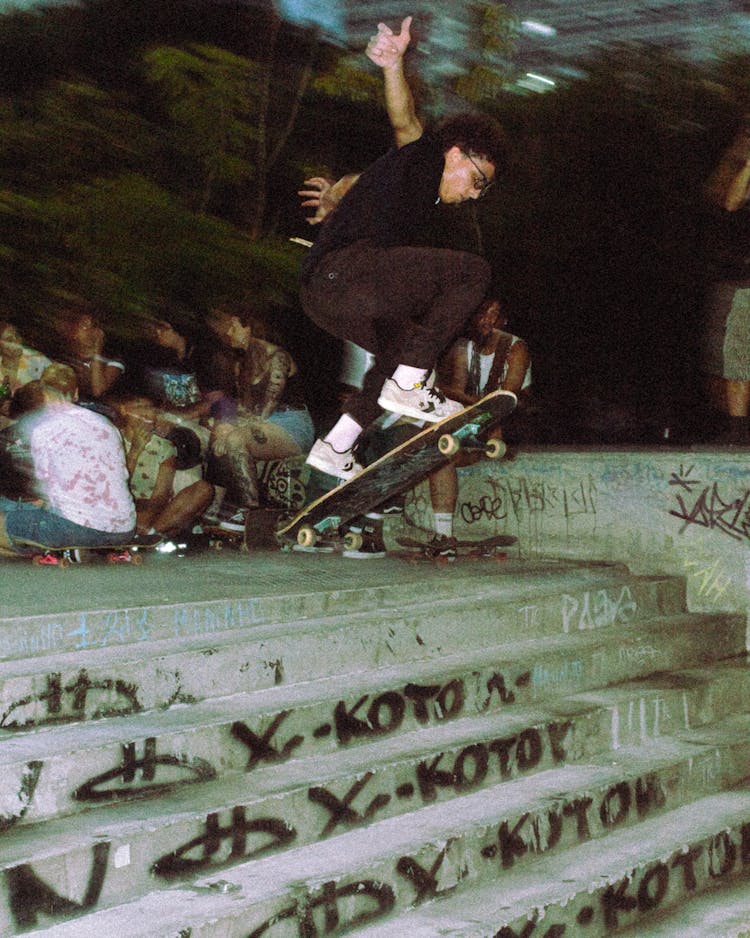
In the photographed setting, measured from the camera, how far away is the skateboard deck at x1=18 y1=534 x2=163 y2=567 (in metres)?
6.25

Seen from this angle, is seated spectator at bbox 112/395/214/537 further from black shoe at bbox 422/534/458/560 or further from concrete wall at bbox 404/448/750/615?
concrete wall at bbox 404/448/750/615

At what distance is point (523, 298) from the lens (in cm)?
1163

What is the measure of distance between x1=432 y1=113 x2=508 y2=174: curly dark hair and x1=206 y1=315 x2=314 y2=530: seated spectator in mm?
3201

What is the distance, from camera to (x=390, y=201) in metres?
4.80

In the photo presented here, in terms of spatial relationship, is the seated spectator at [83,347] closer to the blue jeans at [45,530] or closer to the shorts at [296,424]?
the blue jeans at [45,530]

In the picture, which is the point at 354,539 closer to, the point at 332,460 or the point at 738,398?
the point at 332,460

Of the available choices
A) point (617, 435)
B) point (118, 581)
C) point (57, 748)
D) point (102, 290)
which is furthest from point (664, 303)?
point (57, 748)

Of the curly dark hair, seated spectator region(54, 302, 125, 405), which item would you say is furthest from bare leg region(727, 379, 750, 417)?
seated spectator region(54, 302, 125, 405)

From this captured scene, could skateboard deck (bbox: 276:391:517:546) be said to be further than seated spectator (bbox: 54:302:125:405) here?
No

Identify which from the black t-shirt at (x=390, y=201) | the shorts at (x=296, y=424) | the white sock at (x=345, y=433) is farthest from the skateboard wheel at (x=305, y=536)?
the shorts at (x=296, y=424)

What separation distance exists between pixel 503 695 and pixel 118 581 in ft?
6.59

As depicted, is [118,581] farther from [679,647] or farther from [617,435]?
[617,435]

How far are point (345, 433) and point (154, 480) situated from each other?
250 cm

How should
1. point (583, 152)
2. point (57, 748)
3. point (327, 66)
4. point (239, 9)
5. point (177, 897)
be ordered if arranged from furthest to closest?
point (583, 152)
point (327, 66)
point (239, 9)
point (57, 748)
point (177, 897)
